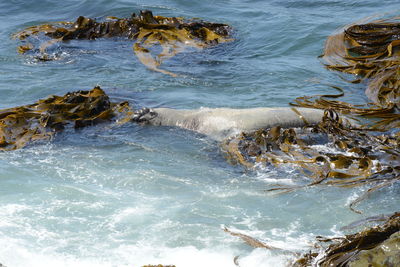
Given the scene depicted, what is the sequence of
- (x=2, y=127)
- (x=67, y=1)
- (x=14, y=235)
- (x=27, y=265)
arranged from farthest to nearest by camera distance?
(x=67, y=1) < (x=2, y=127) < (x=14, y=235) < (x=27, y=265)

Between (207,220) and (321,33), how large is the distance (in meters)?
5.97

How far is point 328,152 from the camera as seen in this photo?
5734 millimetres

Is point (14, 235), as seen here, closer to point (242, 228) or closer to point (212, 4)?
point (242, 228)

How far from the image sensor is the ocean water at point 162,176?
4.24 m

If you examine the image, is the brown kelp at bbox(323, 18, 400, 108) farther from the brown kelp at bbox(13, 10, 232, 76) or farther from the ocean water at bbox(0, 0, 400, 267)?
the brown kelp at bbox(13, 10, 232, 76)

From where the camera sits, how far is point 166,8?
11.9 metres

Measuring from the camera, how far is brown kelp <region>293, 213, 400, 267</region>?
326 cm

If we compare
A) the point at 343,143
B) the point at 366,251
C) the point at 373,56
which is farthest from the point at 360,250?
the point at 373,56

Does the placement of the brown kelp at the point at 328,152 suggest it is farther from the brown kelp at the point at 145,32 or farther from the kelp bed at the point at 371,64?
the brown kelp at the point at 145,32

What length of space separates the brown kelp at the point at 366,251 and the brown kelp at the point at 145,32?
5971 millimetres

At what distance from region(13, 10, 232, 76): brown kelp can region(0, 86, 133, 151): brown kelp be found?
2276 millimetres

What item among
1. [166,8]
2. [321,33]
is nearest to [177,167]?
[321,33]

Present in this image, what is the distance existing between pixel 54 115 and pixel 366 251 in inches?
168

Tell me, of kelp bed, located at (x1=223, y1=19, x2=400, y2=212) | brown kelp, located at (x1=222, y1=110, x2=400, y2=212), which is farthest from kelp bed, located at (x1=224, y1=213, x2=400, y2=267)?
brown kelp, located at (x1=222, y1=110, x2=400, y2=212)
